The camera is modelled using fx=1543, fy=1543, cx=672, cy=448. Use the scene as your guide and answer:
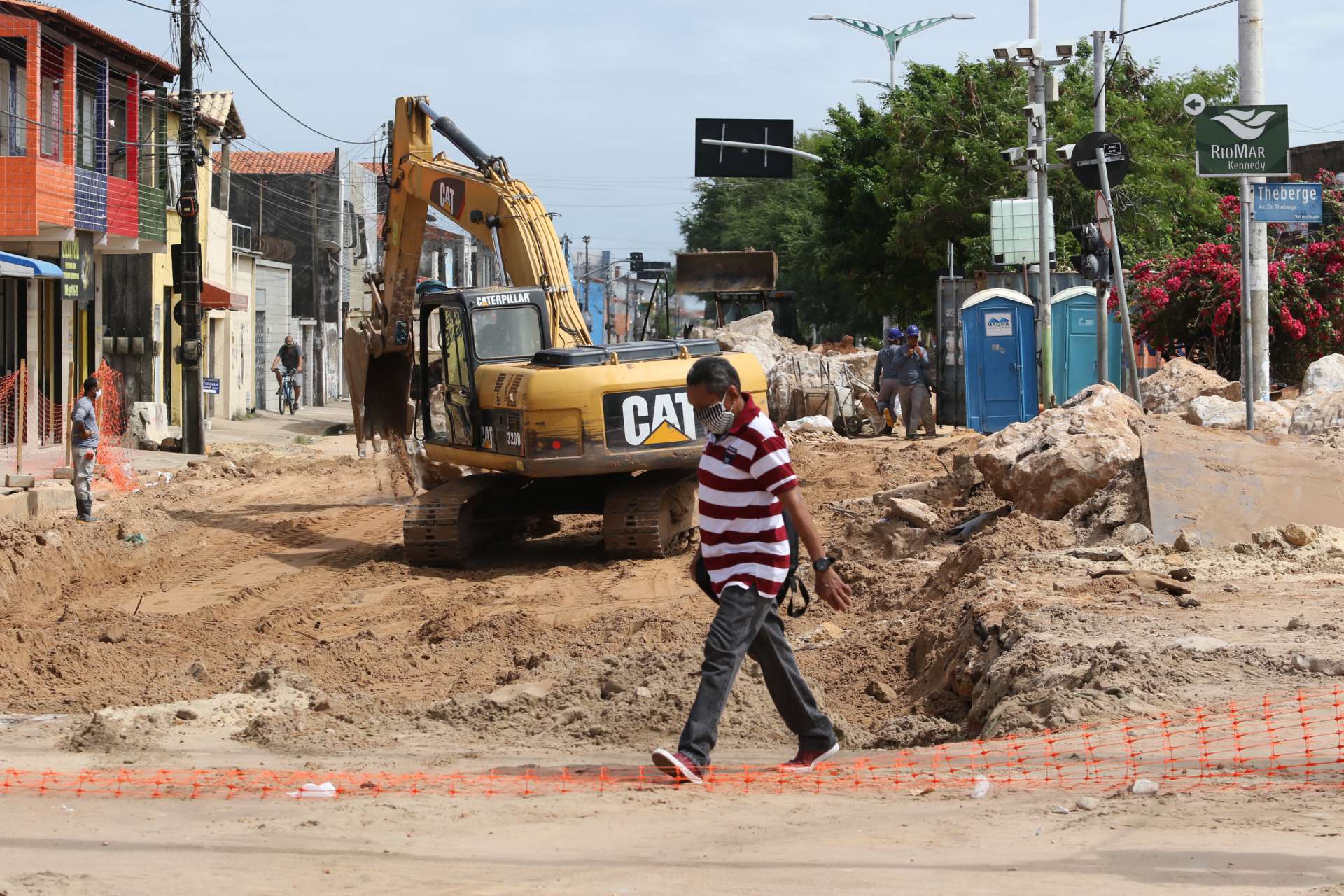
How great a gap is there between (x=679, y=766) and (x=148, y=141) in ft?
90.1

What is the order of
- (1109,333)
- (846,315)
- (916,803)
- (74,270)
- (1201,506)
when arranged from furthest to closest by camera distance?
(846,315), (74,270), (1109,333), (1201,506), (916,803)

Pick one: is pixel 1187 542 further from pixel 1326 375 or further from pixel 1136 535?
pixel 1326 375

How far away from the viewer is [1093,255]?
16750 millimetres

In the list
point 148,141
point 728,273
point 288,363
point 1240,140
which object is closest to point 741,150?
point 728,273

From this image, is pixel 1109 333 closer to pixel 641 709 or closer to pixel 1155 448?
→ pixel 1155 448

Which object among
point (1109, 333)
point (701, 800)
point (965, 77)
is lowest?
point (701, 800)

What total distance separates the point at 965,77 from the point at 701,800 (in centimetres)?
3419

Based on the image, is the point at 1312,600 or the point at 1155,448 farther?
the point at 1155,448

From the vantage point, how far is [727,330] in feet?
115

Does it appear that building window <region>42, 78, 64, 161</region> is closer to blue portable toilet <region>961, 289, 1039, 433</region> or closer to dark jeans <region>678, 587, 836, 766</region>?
blue portable toilet <region>961, 289, 1039, 433</region>

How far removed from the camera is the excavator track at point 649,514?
13734 millimetres

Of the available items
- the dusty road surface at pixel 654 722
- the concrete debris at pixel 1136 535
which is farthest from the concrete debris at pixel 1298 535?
the concrete debris at pixel 1136 535

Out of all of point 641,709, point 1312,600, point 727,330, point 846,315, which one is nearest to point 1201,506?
point 1312,600

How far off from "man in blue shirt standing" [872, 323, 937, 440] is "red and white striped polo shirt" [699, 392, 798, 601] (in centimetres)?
1633
